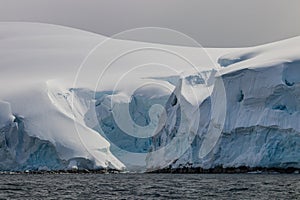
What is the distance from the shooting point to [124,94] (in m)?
91.6

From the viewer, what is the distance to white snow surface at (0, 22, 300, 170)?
58.9 m

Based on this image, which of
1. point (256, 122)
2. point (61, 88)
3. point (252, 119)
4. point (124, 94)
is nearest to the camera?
point (256, 122)

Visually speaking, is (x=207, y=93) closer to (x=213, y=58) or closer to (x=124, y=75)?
(x=124, y=75)

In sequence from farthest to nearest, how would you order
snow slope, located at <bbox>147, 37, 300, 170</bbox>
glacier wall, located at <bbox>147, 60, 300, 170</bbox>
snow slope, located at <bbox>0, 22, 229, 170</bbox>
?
1. snow slope, located at <bbox>0, 22, 229, 170</bbox>
2. snow slope, located at <bbox>147, 37, 300, 170</bbox>
3. glacier wall, located at <bbox>147, 60, 300, 170</bbox>

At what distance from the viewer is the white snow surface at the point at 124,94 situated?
2318 inches

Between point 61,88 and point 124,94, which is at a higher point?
point 124,94

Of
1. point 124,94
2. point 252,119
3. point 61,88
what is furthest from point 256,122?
point 61,88

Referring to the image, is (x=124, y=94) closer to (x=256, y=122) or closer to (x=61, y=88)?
(x=61, y=88)

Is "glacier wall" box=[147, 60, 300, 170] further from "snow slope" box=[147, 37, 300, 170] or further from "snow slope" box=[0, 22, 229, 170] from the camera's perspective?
"snow slope" box=[0, 22, 229, 170]

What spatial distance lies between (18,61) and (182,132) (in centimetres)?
4575

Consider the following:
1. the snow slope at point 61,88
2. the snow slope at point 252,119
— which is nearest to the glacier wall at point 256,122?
the snow slope at point 252,119

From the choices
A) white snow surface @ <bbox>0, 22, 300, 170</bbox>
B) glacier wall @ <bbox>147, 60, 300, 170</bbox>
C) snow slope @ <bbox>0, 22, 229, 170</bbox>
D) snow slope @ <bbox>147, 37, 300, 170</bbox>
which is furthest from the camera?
snow slope @ <bbox>0, 22, 229, 170</bbox>

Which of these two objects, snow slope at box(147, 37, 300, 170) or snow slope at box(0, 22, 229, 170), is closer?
snow slope at box(147, 37, 300, 170)

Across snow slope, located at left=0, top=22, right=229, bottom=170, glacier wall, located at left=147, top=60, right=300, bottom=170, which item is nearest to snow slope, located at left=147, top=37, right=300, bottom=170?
glacier wall, located at left=147, top=60, right=300, bottom=170
